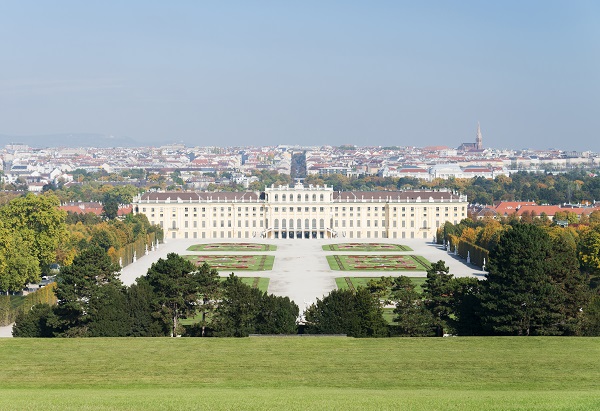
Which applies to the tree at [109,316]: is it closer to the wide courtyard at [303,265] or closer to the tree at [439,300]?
the tree at [439,300]

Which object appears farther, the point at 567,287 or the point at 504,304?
the point at 567,287

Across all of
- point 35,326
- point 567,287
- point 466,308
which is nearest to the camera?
point 567,287

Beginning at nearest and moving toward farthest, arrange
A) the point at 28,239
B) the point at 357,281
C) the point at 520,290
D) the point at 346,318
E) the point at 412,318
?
the point at 520,290 < the point at 346,318 < the point at 412,318 < the point at 28,239 < the point at 357,281

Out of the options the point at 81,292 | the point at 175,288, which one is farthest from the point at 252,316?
the point at 81,292

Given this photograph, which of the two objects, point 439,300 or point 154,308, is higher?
point 439,300

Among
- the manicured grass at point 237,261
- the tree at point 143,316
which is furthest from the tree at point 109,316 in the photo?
the manicured grass at point 237,261

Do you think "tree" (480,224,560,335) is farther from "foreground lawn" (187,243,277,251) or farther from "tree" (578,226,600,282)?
"foreground lawn" (187,243,277,251)

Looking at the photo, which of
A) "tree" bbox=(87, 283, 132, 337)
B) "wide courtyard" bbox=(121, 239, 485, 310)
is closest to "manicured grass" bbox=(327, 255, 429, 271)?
"wide courtyard" bbox=(121, 239, 485, 310)

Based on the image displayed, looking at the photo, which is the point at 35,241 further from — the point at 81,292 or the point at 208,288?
the point at 208,288
